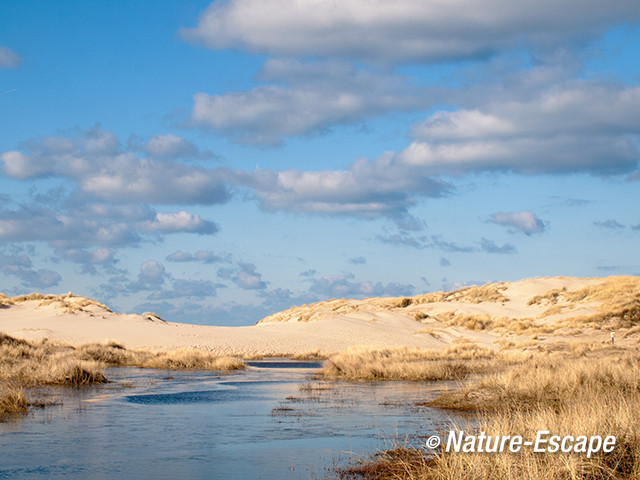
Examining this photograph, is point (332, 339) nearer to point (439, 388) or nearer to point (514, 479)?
point (439, 388)

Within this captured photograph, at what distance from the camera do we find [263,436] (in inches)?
504

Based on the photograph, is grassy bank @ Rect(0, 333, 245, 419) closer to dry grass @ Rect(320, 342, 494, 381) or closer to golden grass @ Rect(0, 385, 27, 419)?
golden grass @ Rect(0, 385, 27, 419)

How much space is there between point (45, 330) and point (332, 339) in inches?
825

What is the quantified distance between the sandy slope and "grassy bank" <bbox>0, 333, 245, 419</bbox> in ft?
34.3

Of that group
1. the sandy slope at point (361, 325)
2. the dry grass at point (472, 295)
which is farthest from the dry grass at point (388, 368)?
the dry grass at point (472, 295)

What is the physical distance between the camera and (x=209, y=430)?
1353 centimetres

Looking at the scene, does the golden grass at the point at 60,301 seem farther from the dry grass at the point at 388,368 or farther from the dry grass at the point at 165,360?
the dry grass at the point at 388,368

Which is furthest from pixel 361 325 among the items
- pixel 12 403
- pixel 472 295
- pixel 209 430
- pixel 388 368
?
pixel 209 430

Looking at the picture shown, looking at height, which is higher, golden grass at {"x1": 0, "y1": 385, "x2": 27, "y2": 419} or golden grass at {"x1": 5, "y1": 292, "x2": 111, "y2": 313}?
golden grass at {"x1": 5, "y1": 292, "x2": 111, "y2": 313}

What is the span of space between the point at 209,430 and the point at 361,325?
4129 cm

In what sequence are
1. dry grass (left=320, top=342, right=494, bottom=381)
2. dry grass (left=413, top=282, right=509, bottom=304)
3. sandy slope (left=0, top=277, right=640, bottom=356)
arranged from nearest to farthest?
dry grass (left=320, top=342, right=494, bottom=381) → sandy slope (left=0, top=277, right=640, bottom=356) → dry grass (left=413, top=282, right=509, bottom=304)

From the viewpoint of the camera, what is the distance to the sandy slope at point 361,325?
46750 mm

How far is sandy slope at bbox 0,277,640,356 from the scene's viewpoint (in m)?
46.8

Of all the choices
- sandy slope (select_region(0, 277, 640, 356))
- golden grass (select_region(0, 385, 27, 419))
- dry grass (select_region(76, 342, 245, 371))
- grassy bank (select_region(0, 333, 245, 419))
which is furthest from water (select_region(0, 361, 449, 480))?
sandy slope (select_region(0, 277, 640, 356))
